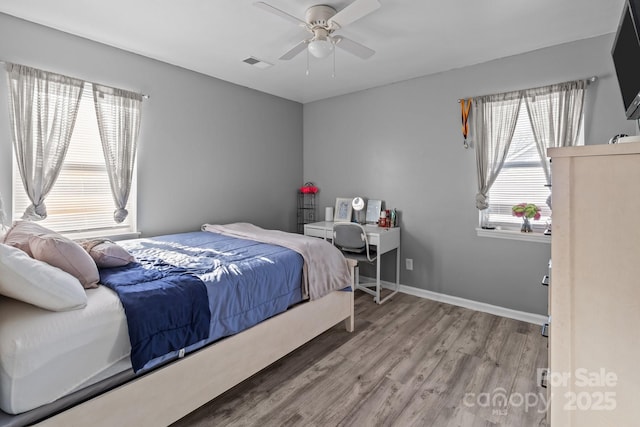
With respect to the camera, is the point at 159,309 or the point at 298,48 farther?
the point at 298,48

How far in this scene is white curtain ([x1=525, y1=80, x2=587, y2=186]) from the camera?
2.66 m

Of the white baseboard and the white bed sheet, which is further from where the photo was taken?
the white baseboard

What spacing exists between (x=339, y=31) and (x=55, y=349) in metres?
2.69

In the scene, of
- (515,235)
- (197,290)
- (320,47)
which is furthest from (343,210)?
(197,290)

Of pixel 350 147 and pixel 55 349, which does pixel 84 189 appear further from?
pixel 350 147

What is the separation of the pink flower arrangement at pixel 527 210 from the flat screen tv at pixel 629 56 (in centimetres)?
120

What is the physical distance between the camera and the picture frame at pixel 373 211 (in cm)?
397

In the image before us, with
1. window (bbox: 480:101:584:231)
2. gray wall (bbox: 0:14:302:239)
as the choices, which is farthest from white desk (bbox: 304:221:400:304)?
window (bbox: 480:101:584:231)

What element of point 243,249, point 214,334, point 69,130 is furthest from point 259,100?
point 214,334

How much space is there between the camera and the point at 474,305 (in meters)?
3.31

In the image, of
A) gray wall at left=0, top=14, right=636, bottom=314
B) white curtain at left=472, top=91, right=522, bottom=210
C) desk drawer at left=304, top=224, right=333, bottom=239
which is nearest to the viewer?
gray wall at left=0, top=14, right=636, bottom=314

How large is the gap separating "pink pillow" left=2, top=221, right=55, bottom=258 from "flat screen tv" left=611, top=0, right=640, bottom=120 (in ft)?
9.93

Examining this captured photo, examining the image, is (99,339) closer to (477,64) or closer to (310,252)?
(310,252)

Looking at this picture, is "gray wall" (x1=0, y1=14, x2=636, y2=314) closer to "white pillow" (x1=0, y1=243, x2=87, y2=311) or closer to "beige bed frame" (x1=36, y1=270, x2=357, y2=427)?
"white pillow" (x1=0, y1=243, x2=87, y2=311)
